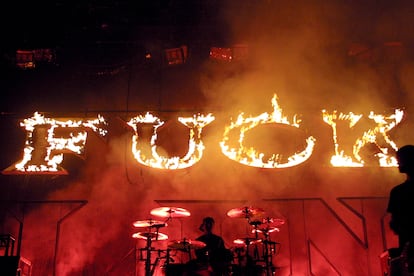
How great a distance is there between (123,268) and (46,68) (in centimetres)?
420

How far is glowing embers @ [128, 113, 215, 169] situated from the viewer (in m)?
7.86

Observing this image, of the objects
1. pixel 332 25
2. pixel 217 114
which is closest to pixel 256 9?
pixel 332 25

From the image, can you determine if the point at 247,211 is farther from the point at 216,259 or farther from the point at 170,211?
the point at 170,211

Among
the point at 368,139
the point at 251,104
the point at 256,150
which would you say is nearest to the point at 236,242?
the point at 256,150

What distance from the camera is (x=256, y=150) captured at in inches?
311

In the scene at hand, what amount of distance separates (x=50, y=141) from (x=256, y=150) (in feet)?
12.3

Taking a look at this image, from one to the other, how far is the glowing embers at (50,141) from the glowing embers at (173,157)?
68 cm

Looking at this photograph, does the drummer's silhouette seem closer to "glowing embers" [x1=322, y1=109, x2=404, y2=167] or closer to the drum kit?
the drum kit

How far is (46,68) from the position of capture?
8.59 metres

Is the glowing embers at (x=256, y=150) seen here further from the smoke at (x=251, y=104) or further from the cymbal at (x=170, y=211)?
the cymbal at (x=170, y=211)

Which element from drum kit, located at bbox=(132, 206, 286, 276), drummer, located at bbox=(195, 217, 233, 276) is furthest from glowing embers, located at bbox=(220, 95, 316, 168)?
drummer, located at bbox=(195, 217, 233, 276)

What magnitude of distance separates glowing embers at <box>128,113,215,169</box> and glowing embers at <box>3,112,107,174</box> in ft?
2.23

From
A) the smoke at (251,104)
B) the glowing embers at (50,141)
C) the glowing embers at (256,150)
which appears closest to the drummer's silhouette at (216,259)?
the smoke at (251,104)

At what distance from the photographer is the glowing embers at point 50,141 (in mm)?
7637
